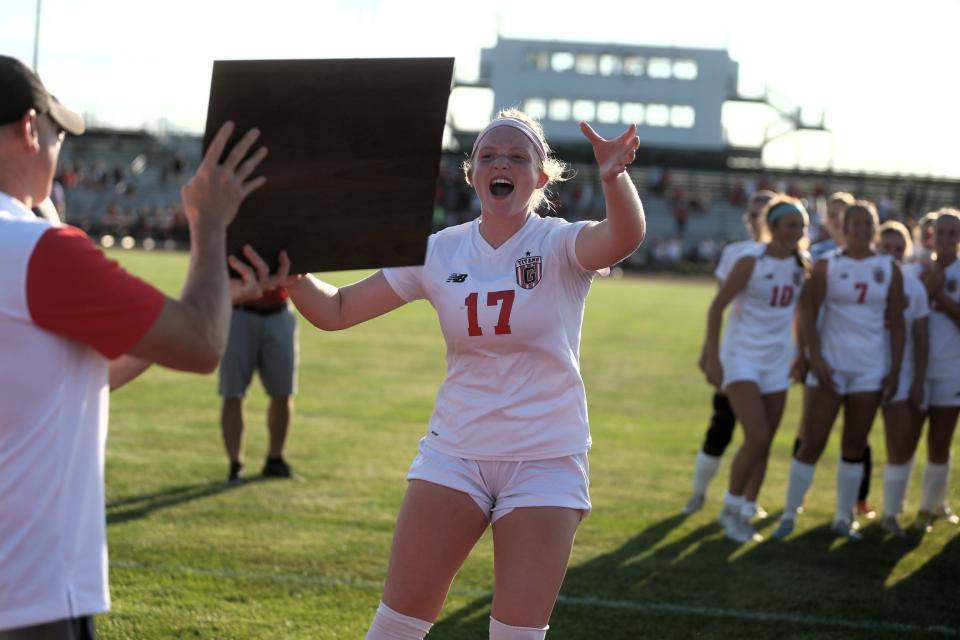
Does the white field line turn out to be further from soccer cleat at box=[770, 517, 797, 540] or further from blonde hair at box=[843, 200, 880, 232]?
blonde hair at box=[843, 200, 880, 232]

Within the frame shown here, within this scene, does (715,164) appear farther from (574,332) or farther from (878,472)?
(574,332)

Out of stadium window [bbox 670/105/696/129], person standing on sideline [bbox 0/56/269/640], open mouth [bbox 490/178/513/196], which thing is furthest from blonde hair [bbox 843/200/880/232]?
stadium window [bbox 670/105/696/129]

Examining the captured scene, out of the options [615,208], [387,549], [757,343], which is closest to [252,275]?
[615,208]

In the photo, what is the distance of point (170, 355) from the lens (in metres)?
2.77

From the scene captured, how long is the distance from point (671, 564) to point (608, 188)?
14.5 feet

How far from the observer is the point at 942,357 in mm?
9250

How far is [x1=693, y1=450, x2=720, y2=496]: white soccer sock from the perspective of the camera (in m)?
9.51

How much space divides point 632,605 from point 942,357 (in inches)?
152

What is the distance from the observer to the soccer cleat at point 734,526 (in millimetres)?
8516

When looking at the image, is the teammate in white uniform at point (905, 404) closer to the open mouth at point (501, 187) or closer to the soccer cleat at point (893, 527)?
the soccer cleat at point (893, 527)

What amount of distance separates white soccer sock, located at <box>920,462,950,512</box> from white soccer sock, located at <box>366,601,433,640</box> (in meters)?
6.40

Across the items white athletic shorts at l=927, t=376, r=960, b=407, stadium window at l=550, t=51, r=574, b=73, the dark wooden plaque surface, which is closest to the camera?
the dark wooden plaque surface

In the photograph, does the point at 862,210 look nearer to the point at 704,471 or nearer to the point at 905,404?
the point at 905,404

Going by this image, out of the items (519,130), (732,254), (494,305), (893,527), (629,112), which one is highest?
(629,112)
